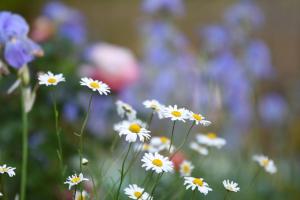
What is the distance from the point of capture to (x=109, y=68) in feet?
4.97

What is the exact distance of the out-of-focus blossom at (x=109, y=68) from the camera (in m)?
1.47

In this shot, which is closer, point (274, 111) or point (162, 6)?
point (162, 6)

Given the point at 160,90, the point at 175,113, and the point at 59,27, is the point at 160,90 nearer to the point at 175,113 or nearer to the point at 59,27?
the point at 59,27

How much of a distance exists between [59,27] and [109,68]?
0.72ft

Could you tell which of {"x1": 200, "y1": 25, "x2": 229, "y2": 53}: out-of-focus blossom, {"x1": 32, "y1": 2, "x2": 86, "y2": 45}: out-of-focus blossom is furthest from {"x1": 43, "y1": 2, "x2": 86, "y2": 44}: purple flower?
{"x1": 200, "y1": 25, "x2": 229, "y2": 53}: out-of-focus blossom

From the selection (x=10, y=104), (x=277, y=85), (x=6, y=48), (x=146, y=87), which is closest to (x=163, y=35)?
(x=146, y=87)

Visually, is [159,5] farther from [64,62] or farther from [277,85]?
[277,85]

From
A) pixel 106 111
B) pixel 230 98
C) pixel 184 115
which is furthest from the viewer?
pixel 230 98

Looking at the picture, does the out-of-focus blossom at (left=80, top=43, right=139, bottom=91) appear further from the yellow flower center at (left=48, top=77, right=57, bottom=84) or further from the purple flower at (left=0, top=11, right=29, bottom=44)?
the yellow flower center at (left=48, top=77, right=57, bottom=84)

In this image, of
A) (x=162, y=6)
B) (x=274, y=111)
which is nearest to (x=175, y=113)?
(x=162, y=6)

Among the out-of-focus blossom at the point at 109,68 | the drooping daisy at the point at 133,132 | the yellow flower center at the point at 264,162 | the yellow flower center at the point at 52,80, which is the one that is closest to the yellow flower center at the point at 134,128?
the drooping daisy at the point at 133,132

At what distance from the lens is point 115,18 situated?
3564 millimetres

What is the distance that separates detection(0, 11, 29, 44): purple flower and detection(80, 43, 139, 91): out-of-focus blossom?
55cm

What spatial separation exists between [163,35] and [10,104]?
73cm
